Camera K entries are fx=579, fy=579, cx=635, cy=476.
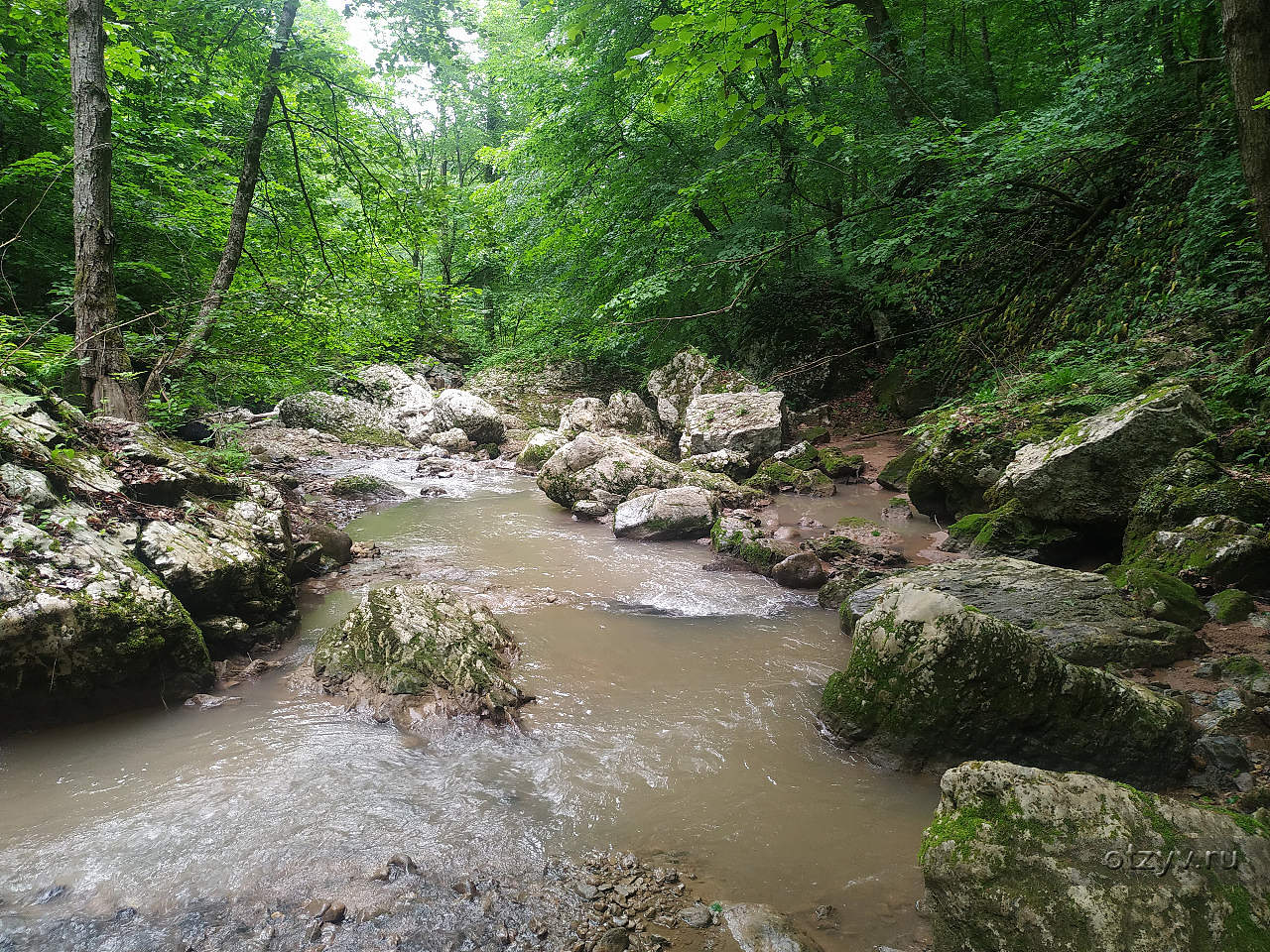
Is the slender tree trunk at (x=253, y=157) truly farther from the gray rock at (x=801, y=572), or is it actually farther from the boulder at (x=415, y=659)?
the gray rock at (x=801, y=572)

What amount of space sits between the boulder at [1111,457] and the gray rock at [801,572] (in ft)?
7.83

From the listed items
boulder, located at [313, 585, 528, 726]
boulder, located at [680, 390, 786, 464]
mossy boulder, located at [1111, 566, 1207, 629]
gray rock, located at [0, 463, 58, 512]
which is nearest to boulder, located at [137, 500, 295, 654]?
gray rock, located at [0, 463, 58, 512]

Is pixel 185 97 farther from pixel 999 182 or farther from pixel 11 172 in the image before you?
pixel 999 182

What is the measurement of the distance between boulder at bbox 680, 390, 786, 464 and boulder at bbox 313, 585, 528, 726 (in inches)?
338

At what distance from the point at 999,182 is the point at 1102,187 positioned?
242 cm

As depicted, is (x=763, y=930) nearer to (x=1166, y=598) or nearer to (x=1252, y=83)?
(x=1166, y=598)

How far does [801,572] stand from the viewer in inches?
279

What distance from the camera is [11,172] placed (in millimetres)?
7598

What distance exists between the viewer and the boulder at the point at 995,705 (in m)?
3.26

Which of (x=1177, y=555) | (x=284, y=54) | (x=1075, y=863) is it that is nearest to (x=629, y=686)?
(x=1075, y=863)

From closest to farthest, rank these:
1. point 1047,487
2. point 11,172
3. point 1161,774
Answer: point 1161,774
point 1047,487
point 11,172

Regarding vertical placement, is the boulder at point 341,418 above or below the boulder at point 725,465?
above

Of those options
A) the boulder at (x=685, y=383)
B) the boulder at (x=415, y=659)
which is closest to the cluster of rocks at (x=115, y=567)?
the boulder at (x=415, y=659)

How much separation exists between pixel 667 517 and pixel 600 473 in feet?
7.40
